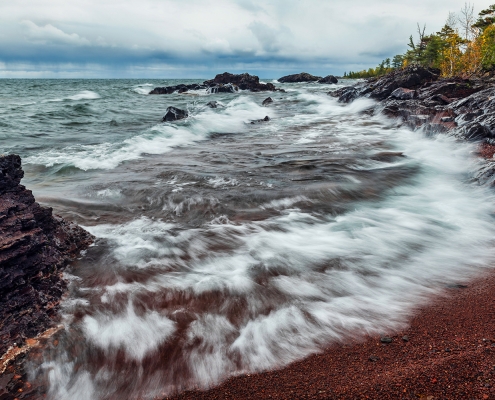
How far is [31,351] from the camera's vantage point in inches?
112

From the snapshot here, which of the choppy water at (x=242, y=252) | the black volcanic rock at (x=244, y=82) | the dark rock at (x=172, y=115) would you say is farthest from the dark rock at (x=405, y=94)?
the black volcanic rock at (x=244, y=82)

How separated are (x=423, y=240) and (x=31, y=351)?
506cm

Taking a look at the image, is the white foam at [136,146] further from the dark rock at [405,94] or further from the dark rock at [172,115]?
the dark rock at [405,94]

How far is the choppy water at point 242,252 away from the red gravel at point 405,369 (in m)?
0.18

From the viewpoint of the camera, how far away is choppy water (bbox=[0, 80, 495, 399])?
9.79ft

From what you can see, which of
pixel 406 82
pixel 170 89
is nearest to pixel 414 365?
pixel 406 82

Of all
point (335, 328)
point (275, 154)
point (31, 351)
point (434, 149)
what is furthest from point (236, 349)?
point (434, 149)

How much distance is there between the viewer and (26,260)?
3.39 meters

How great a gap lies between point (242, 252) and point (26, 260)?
2567 mm

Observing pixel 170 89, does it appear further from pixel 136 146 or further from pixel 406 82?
A: pixel 136 146

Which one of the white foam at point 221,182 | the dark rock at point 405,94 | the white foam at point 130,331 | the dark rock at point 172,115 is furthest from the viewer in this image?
the dark rock at point 405,94

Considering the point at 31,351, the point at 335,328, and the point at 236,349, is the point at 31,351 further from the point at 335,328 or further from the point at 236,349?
the point at 335,328

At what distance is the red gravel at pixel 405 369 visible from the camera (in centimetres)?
223

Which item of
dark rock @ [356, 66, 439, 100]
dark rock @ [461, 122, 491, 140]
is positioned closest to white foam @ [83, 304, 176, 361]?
dark rock @ [461, 122, 491, 140]
